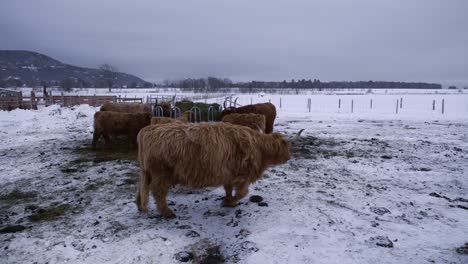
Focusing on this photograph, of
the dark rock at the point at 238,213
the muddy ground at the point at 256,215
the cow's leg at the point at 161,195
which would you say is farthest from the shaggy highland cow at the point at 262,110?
the cow's leg at the point at 161,195

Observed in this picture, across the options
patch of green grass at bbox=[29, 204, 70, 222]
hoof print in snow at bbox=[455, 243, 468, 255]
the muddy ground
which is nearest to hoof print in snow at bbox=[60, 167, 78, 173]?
the muddy ground

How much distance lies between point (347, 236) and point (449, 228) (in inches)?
57.5

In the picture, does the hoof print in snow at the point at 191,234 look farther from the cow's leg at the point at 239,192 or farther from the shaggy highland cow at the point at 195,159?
the cow's leg at the point at 239,192

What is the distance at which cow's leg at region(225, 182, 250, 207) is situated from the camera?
4773 mm

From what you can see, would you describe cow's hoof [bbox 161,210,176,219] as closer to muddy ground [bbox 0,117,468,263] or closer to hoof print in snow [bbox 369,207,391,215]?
muddy ground [bbox 0,117,468,263]

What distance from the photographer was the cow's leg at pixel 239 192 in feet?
15.7

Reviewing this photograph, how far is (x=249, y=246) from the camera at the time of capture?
12.3 feet

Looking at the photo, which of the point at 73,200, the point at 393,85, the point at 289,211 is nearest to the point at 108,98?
the point at 73,200

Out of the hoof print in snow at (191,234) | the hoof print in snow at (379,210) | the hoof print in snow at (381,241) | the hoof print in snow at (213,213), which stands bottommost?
the hoof print in snow at (381,241)

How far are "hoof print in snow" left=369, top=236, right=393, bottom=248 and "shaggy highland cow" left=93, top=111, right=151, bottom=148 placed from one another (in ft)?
22.9

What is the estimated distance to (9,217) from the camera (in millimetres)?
4512

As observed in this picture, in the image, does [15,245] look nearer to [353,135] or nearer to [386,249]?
[386,249]

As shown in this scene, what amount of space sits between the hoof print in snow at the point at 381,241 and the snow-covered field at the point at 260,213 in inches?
0.5

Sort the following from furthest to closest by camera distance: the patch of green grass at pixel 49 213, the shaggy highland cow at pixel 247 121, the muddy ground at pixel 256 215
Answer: the shaggy highland cow at pixel 247 121 → the patch of green grass at pixel 49 213 → the muddy ground at pixel 256 215
